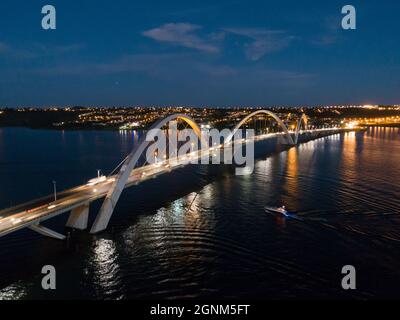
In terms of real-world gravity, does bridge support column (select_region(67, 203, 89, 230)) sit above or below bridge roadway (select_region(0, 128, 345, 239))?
below

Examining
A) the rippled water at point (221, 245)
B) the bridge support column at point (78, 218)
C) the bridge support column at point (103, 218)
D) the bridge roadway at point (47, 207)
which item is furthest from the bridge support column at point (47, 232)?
the bridge support column at point (103, 218)

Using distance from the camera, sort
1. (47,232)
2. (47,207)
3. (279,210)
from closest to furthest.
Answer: (47,232), (47,207), (279,210)

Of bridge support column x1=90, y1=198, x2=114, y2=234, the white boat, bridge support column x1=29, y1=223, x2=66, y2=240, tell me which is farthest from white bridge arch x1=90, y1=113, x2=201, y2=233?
the white boat

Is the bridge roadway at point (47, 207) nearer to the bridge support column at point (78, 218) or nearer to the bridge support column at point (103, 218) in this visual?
the bridge support column at point (78, 218)

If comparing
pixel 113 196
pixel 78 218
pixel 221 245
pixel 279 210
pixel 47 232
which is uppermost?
pixel 113 196

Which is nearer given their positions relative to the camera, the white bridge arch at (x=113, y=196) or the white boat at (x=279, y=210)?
the white bridge arch at (x=113, y=196)

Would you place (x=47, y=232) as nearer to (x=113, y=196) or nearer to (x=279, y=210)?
(x=113, y=196)

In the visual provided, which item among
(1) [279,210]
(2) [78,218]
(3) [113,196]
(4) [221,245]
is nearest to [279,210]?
(1) [279,210]

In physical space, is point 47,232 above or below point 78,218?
below

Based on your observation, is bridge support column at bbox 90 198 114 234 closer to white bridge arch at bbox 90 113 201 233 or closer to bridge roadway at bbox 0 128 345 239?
white bridge arch at bbox 90 113 201 233

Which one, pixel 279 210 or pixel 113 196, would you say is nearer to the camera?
pixel 113 196
